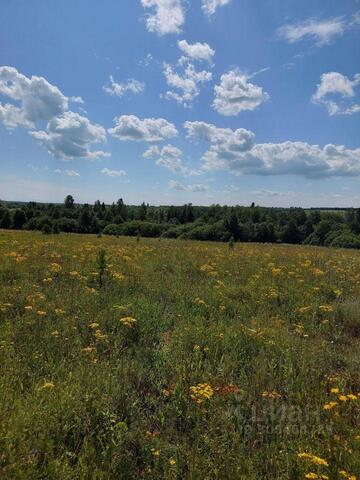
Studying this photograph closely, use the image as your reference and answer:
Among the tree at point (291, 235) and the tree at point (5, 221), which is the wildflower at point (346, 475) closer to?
the tree at point (291, 235)

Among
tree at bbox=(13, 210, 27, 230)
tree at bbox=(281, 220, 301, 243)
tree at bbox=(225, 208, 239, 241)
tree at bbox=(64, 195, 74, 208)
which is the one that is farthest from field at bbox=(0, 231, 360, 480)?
tree at bbox=(64, 195, 74, 208)

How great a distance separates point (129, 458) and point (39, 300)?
4.32 m

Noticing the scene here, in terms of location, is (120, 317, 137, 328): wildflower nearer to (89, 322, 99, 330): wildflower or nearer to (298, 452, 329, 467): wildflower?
(89, 322, 99, 330): wildflower

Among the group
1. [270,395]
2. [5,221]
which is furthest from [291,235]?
[270,395]

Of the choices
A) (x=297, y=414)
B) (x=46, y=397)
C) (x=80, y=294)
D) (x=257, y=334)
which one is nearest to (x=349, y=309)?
(x=257, y=334)

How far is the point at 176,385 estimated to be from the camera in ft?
14.2

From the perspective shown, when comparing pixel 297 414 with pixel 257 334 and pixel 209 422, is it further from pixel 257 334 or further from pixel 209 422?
pixel 257 334

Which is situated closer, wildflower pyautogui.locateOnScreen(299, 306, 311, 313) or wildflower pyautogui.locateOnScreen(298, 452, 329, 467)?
wildflower pyautogui.locateOnScreen(298, 452, 329, 467)

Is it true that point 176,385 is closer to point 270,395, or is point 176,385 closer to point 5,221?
point 270,395

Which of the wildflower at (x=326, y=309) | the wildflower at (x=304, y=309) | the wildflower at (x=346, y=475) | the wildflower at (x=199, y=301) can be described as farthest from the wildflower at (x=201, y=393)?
the wildflower at (x=326, y=309)

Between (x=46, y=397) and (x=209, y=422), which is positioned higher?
(x=46, y=397)

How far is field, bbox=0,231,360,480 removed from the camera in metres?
3.12

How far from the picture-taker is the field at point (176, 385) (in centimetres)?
312

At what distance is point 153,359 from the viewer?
508 centimetres
